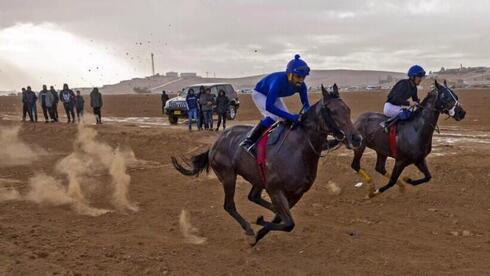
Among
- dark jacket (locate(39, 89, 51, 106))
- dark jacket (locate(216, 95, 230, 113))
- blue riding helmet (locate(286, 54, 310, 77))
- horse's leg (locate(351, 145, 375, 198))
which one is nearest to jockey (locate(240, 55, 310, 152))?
blue riding helmet (locate(286, 54, 310, 77))

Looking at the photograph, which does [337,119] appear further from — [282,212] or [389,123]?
[389,123]

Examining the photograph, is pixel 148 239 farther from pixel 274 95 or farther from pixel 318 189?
pixel 318 189

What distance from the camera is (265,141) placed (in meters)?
7.53

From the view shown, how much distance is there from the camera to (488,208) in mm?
9867

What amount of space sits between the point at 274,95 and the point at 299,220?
2.76 meters

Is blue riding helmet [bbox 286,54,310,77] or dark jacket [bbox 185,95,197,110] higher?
blue riding helmet [bbox 286,54,310,77]

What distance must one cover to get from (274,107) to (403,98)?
16.2 feet

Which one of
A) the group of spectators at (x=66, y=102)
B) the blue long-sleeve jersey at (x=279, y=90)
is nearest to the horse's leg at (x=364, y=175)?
the blue long-sleeve jersey at (x=279, y=90)

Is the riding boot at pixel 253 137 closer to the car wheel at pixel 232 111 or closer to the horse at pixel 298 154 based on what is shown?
the horse at pixel 298 154

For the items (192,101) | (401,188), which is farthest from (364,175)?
(192,101)

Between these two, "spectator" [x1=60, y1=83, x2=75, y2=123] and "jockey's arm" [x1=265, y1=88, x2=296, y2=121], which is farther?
"spectator" [x1=60, y1=83, x2=75, y2=123]

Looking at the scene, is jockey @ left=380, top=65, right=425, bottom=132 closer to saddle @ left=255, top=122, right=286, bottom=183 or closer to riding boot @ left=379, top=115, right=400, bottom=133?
riding boot @ left=379, top=115, right=400, bottom=133

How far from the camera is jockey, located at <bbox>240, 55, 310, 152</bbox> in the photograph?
7.12 metres

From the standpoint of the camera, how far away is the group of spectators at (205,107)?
23344 mm
